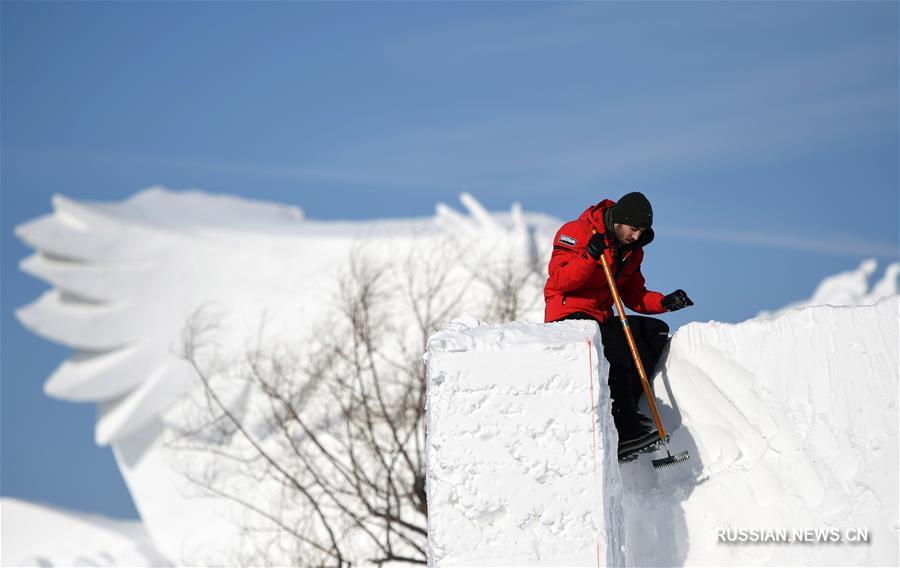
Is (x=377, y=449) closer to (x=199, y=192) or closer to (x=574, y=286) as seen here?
(x=574, y=286)

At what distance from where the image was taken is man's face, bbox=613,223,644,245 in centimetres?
474

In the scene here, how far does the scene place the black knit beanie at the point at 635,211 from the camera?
470 cm

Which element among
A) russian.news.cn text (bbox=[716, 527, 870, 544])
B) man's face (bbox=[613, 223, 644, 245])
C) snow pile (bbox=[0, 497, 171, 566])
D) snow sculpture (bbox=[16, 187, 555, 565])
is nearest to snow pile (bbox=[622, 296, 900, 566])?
russian.news.cn text (bbox=[716, 527, 870, 544])

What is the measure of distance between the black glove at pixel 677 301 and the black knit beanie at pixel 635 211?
1.47 ft

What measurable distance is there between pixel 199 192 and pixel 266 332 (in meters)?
5.62

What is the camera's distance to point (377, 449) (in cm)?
1045

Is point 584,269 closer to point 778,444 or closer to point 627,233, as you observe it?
point 627,233

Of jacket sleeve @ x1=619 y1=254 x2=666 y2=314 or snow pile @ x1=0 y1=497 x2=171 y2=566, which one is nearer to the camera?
jacket sleeve @ x1=619 y1=254 x2=666 y2=314

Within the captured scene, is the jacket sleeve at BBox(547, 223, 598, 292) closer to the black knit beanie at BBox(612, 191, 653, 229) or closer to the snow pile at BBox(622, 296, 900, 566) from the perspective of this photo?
the black knit beanie at BBox(612, 191, 653, 229)

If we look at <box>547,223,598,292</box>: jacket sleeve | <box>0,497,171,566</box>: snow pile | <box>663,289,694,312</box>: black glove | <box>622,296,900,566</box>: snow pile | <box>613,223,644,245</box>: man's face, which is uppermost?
A: <box>613,223,644,245</box>: man's face

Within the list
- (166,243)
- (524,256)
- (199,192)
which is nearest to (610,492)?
(524,256)

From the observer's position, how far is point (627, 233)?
4.77 metres

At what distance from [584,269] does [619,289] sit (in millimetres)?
447

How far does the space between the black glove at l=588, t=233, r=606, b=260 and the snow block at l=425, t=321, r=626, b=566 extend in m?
0.50
